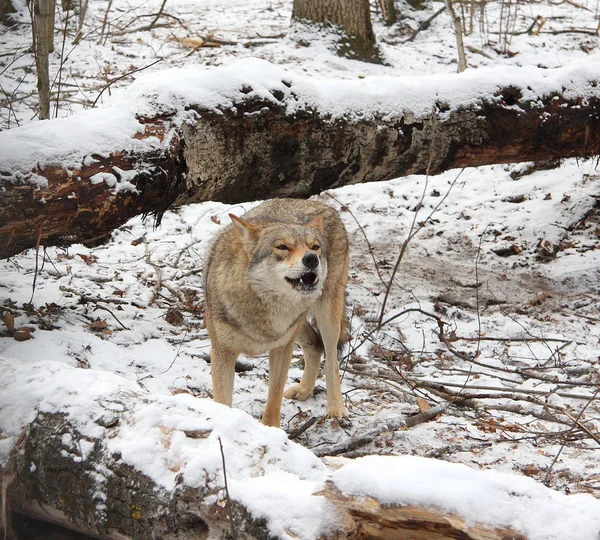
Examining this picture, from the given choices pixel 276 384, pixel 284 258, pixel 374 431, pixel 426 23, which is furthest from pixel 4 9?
pixel 426 23

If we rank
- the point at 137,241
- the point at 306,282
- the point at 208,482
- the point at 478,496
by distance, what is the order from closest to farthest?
1. the point at 478,496
2. the point at 208,482
3. the point at 306,282
4. the point at 137,241

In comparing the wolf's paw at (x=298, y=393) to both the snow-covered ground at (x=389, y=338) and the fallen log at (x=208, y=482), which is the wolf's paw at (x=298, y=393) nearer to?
the snow-covered ground at (x=389, y=338)

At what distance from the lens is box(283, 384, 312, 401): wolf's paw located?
590cm

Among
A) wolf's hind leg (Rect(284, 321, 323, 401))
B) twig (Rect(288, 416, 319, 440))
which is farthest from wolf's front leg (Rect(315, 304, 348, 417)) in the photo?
twig (Rect(288, 416, 319, 440))

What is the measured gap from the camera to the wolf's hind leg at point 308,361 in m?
5.85

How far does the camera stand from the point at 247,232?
193 inches

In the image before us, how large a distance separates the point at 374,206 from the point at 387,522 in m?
7.28

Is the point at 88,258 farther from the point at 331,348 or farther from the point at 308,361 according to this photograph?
the point at 331,348

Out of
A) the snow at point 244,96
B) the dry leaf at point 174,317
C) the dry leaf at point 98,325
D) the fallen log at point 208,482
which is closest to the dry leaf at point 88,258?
the dry leaf at point 174,317

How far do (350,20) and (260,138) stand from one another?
7.37m

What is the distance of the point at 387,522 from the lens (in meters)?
2.29

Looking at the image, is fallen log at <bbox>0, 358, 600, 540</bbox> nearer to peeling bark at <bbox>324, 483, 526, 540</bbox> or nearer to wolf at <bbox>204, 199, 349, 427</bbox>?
peeling bark at <bbox>324, 483, 526, 540</bbox>

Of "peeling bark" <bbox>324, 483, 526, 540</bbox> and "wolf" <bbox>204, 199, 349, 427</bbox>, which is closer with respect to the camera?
"peeling bark" <bbox>324, 483, 526, 540</bbox>

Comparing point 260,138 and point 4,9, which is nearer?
point 4,9
